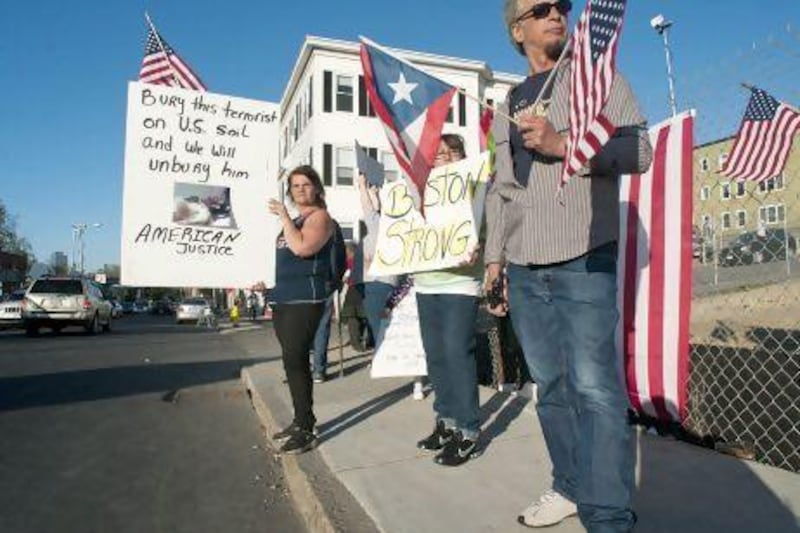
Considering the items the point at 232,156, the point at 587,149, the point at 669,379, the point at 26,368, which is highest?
the point at 232,156

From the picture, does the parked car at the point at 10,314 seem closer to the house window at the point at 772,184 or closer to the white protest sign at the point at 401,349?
the white protest sign at the point at 401,349

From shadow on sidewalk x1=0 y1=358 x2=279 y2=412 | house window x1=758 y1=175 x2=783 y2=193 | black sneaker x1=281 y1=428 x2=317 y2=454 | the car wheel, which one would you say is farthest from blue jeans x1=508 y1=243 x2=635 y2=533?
the car wheel

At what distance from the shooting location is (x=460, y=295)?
4105 mm

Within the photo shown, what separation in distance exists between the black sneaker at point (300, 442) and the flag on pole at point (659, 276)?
1964 mm

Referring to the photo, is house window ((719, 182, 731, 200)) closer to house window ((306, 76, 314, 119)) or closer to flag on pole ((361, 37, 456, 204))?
flag on pole ((361, 37, 456, 204))

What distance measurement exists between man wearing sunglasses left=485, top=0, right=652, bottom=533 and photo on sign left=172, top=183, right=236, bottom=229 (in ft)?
8.61

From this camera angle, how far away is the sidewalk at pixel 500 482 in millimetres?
2809

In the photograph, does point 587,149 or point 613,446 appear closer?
point 587,149

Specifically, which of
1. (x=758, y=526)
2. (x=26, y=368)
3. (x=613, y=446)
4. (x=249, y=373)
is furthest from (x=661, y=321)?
(x=26, y=368)

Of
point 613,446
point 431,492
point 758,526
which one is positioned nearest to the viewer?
point 613,446

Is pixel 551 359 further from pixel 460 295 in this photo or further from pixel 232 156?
pixel 232 156

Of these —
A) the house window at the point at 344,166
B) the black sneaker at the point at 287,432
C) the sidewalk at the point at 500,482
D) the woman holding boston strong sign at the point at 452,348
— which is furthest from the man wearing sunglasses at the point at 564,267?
the house window at the point at 344,166

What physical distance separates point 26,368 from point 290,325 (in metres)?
7.48

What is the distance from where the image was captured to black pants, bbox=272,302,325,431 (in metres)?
4.34
